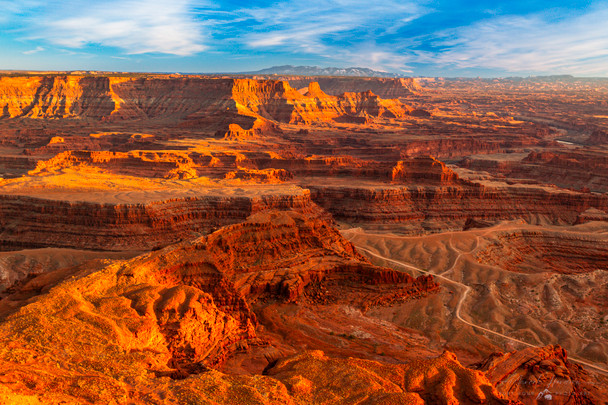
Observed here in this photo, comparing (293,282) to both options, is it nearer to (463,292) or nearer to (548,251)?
(463,292)

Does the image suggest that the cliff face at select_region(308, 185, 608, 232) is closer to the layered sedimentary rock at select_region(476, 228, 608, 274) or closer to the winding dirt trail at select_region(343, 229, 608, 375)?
the winding dirt trail at select_region(343, 229, 608, 375)

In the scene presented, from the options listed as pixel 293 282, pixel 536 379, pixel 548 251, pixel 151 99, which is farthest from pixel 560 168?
pixel 151 99

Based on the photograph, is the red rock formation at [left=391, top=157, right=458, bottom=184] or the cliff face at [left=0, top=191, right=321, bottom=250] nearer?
the cliff face at [left=0, top=191, right=321, bottom=250]

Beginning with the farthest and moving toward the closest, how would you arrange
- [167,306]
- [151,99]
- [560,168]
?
[151,99] < [560,168] < [167,306]

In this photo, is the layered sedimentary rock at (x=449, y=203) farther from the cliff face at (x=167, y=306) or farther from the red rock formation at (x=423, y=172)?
the cliff face at (x=167, y=306)

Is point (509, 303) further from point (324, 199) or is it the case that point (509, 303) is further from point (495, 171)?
point (495, 171)

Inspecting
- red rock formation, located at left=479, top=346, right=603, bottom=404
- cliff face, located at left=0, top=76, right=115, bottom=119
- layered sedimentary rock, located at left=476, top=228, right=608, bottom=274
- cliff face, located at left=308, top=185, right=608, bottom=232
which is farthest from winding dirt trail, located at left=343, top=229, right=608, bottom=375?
cliff face, located at left=0, top=76, right=115, bottom=119

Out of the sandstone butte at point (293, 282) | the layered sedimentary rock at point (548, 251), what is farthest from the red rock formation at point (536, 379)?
the layered sedimentary rock at point (548, 251)

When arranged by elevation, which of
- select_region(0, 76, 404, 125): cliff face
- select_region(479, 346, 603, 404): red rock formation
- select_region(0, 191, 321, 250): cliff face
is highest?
select_region(0, 76, 404, 125): cliff face
